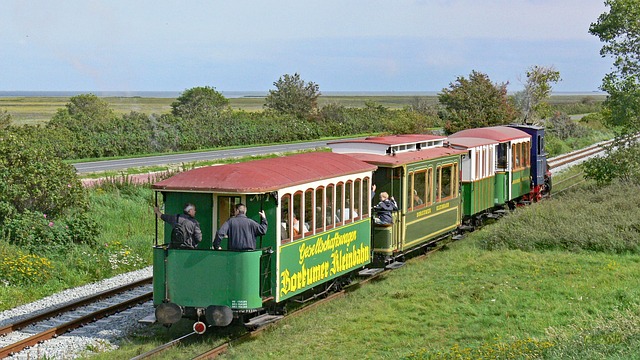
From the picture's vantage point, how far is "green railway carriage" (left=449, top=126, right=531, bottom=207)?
25.7 meters

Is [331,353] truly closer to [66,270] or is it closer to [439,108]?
[66,270]

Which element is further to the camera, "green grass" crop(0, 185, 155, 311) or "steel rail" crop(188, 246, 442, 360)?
"green grass" crop(0, 185, 155, 311)

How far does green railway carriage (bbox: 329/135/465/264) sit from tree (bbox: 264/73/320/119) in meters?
58.0

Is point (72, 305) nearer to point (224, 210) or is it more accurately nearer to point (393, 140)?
point (224, 210)

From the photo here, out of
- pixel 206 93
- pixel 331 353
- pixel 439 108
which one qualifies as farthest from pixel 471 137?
pixel 206 93

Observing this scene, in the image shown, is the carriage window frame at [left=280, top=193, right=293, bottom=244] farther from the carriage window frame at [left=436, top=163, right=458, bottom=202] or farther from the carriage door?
the carriage window frame at [left=436, top=163, right=458, bottom=202]

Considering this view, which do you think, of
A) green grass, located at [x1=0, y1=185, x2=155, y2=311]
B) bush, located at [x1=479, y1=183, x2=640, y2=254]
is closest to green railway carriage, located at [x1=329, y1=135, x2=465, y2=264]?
bush, located at [x1=479, y1=183, x2=640, y2=254]

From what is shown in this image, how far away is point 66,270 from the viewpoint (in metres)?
18.2

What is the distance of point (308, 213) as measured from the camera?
14.0m

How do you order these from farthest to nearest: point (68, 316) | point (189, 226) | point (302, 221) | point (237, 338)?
1. point (68, 316)
2. point (302, 221)
3. point (237, 338)
4. point (189, 226)

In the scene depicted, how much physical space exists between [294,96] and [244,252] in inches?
2663

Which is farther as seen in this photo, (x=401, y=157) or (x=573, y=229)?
(x=573, y=229)

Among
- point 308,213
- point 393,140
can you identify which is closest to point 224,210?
point 308,213

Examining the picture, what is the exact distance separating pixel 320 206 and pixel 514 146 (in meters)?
13.9
